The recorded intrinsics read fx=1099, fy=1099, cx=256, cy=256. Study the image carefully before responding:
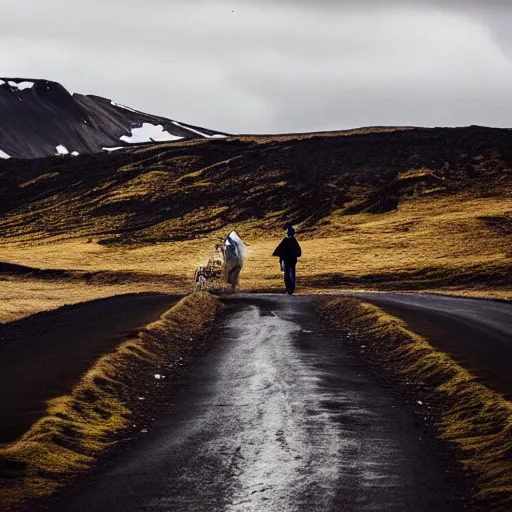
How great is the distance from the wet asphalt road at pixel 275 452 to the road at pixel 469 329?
6.87 feet

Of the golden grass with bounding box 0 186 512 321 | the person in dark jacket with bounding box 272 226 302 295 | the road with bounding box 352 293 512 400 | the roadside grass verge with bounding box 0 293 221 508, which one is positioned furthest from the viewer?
the golden grass with bounding box 0 186 512 321

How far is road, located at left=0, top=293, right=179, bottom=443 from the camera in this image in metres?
16.3

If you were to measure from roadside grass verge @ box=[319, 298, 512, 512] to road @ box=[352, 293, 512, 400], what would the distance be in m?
0.40

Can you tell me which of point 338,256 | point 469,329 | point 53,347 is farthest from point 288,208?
point 53,347

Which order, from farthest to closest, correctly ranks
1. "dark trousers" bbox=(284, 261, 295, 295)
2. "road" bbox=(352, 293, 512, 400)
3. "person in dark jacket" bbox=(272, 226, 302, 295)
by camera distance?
"dark trousers" bbox=(284, 261, 295, 295)
"person in dark jacket" bbox=(272, 226, 302, 295)
"road" bbox=(352, 293, 512, 400)

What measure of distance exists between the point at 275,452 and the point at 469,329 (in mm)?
14936

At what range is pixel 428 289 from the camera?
187ft

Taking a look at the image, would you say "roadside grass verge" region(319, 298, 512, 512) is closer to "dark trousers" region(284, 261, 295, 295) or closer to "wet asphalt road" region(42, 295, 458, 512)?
"wet asphalt road" region(42, 295, 458, 512)

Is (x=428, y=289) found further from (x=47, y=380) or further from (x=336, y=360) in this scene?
(x=47, y=380)

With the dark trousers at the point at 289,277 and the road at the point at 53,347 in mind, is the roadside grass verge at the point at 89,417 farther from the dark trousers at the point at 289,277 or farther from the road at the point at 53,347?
the dark trousers at the point at 289,277

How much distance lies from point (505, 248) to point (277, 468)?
191ft

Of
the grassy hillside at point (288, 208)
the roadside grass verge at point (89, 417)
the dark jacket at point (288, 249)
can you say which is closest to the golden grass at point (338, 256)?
the grassy hillside at point (288, 208)

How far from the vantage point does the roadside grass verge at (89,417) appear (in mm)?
12500

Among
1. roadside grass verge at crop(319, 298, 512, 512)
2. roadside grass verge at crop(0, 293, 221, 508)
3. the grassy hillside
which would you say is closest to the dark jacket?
roadside grass verge at crop(319, 298, 512, 512)
